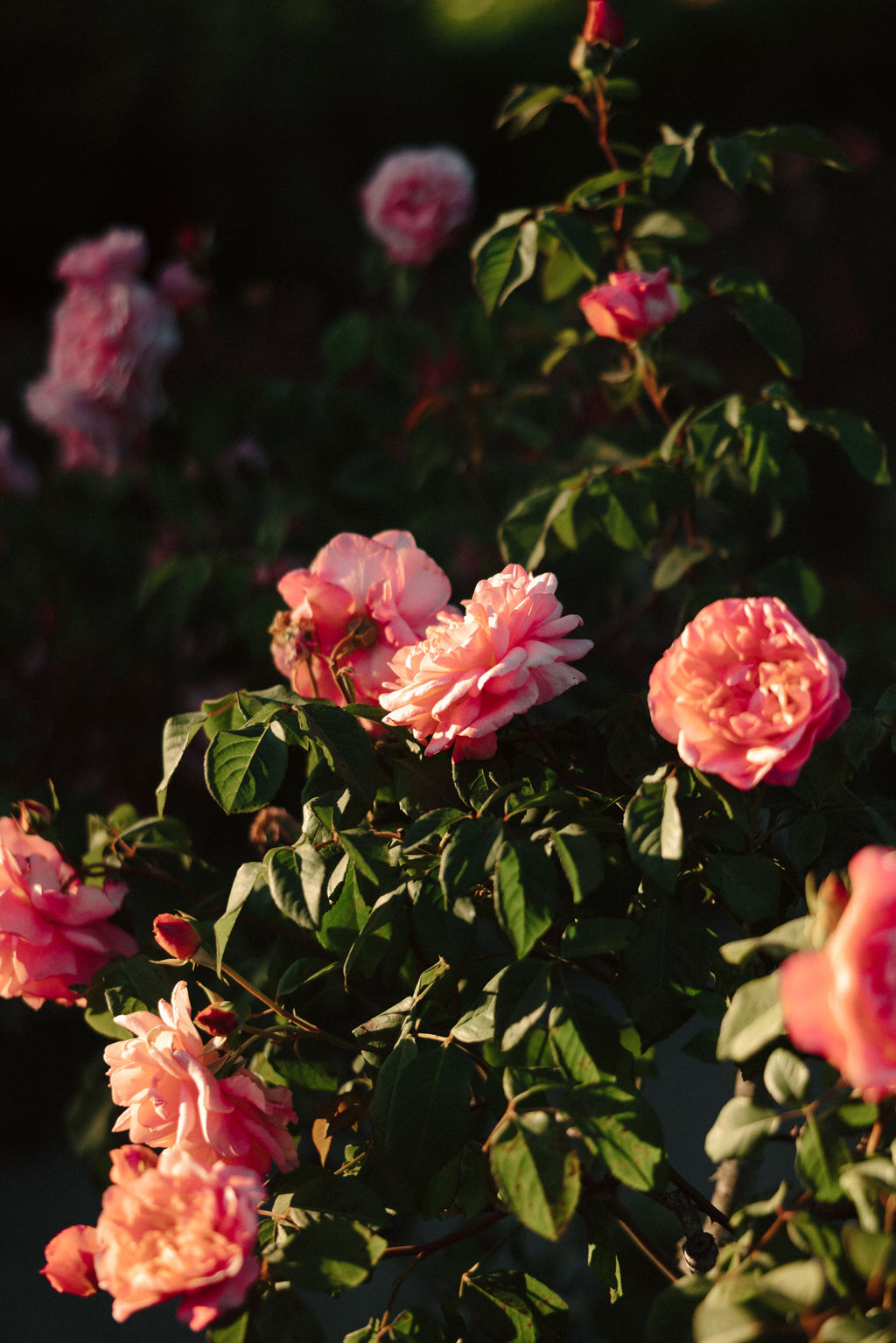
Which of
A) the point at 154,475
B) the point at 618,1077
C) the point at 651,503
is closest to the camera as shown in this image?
the point at 618,1077

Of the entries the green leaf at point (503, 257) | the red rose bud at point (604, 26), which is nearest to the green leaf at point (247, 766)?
the green leaf at point (503, 257)

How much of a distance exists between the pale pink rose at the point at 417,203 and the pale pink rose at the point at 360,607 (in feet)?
3.39

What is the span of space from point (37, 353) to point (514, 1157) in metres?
4.29

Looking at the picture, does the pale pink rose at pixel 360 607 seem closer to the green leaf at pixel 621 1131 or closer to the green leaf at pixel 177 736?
the green leaf at pixel 177 736

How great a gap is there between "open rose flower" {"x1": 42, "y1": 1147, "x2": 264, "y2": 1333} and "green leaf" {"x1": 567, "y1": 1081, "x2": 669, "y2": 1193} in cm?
21

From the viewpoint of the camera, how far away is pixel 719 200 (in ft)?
14.6

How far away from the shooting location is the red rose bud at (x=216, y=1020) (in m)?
0.79

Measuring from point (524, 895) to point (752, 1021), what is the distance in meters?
0.16

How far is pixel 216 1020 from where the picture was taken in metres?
0.79

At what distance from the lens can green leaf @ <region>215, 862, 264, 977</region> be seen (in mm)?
818

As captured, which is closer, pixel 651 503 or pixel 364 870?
pixel 364 870

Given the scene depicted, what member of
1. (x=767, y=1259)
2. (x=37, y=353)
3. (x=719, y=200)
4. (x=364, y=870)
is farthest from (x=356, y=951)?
(x=719, y=200)

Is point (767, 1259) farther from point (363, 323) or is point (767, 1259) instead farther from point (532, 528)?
point (363, 323)

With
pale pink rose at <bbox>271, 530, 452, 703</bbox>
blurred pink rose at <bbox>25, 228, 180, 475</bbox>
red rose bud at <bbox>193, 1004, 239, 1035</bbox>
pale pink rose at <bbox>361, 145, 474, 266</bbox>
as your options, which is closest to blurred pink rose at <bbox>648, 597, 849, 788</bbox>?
pale pink rose at <bbox>271, 530, 452, 703</bbox>
